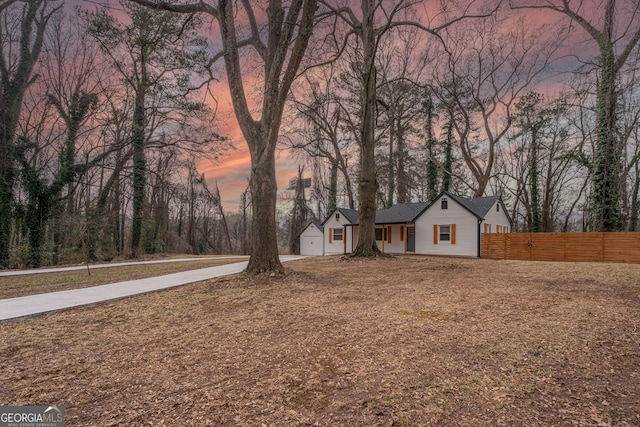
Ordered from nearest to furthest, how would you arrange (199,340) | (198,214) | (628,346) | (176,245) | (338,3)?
(628,346) → (199,340) → (338,3) → (176,245) → (198,214)

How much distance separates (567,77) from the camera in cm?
1394

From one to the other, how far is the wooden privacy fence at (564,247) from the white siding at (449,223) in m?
0.79

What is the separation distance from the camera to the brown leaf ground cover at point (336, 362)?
6.36 feet

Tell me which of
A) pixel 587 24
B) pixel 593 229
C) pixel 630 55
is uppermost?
pixel 587 24

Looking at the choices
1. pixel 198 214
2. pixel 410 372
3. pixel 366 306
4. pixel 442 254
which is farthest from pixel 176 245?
pixel 410 372

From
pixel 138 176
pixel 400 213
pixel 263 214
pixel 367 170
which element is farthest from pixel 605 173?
pixel 138 176

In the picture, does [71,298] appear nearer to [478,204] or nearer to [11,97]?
[11,97]

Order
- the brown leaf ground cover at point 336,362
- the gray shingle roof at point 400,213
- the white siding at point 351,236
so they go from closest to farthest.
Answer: the brown leaf ground cover at point 336,362 → the gray shingle roof at point 400,213 → the white siding at point 351,236

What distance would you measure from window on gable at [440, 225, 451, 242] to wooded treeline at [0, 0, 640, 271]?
411cm

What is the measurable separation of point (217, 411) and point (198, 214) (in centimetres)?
3082

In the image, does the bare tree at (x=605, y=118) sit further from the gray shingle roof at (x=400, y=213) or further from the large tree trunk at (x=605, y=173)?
the gray shingle roof at (x=400, y=213)

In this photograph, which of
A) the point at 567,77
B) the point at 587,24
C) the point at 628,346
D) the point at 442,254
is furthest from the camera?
the point at 442,254

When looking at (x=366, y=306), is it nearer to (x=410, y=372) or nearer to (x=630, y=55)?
(x=410, y=372)

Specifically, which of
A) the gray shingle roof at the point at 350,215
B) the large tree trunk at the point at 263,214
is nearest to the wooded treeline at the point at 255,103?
the large tree trunk at the point at 263,214
